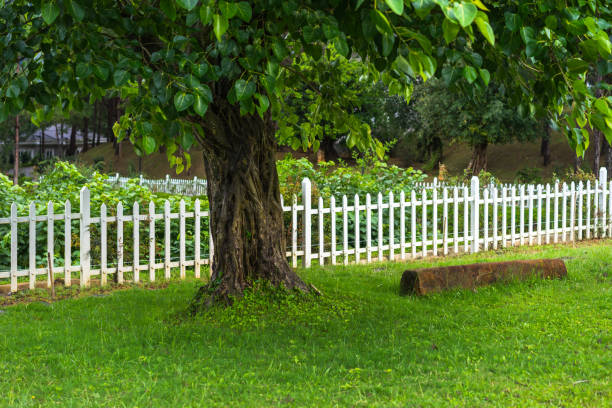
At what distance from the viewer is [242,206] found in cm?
638

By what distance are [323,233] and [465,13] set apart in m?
7.49

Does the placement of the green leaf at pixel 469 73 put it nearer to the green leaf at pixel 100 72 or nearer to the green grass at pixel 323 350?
the green grass at pixel 323 350

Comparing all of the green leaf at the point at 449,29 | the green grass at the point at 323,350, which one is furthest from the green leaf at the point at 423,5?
the green grass at the point at 323,350

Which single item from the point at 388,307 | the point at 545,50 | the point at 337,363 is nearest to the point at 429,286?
the point at 388,307

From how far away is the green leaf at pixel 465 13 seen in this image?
259 cm

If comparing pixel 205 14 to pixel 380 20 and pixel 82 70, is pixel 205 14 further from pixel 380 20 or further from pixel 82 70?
pixel 82 70

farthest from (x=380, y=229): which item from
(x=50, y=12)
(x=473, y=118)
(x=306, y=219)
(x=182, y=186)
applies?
(x=473, y=118)

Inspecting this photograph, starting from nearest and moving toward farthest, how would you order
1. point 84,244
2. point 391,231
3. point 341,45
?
point 341,45 → point 84,244 → point 391,231

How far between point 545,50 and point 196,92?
7.14 feet

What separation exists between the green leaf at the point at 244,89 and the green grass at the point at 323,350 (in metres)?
2.03

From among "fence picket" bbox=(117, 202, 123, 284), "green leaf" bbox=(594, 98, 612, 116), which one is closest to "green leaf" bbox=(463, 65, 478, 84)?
"green leaf" bbox=(594, 98, 612, 116)

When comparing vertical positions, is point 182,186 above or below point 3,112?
below

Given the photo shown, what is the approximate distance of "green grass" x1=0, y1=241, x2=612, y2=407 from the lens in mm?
4215

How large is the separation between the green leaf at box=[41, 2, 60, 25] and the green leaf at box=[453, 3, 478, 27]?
2.29 metres
